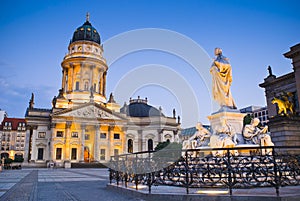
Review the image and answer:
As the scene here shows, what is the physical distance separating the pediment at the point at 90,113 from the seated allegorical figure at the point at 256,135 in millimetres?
47517

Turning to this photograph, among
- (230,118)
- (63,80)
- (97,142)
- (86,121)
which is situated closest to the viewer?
(230,118)

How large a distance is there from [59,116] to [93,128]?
8008mm

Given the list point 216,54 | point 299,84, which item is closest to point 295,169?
point 216,54

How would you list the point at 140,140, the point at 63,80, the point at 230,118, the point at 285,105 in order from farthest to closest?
1. the point at 140,140
2. the point at 63,80
3. the point at 285,105
4. the point at 230,118

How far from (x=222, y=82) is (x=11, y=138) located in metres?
96.4

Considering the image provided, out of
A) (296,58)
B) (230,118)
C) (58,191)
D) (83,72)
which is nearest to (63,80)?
(83,72)

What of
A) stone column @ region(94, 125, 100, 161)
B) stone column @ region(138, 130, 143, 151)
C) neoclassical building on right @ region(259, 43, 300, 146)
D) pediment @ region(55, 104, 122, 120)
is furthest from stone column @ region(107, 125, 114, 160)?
neoclassical building on right @ region(259, 43, 300, 146)

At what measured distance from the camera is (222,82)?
33.8ft

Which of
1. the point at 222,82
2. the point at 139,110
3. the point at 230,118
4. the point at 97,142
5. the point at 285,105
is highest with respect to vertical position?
Result: the point at 139,110

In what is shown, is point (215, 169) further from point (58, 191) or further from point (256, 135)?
point (58, 191)

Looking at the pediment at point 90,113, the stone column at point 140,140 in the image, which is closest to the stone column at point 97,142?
the pediment at point 90,113

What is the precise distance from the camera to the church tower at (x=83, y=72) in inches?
2331

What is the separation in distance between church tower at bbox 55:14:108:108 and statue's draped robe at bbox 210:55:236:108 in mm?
48645

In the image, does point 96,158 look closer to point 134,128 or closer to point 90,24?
point 134,128
